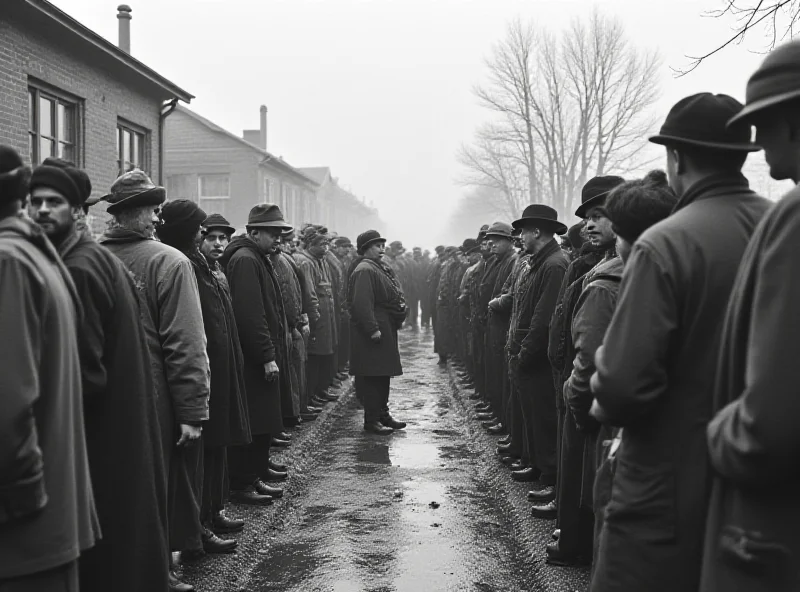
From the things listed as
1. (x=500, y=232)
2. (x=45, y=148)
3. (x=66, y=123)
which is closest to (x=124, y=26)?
(x=66, y=123)

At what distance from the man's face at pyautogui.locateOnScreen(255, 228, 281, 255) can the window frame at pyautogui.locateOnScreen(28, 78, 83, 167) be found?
205 inches

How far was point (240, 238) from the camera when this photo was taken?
7.17 m

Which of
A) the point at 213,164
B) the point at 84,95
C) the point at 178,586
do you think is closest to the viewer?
the point at 178,586

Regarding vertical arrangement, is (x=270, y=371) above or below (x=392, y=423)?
above

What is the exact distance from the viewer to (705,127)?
2.68 meters

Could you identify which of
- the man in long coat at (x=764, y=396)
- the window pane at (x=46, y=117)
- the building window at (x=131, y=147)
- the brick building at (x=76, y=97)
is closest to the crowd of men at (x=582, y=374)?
the man in long coat at (x=764, y=396)

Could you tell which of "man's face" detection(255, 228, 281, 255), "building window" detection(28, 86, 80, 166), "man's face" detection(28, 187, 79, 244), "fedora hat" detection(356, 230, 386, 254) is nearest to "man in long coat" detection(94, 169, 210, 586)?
"man's face" detection(28, 187, 79, 244)

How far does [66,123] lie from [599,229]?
10695 millimetres

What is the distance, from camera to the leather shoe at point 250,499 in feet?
21.9

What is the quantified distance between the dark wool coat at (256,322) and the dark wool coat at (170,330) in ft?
6.74

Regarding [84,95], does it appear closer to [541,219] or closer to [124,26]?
[124,26]

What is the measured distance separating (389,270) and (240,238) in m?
3.43

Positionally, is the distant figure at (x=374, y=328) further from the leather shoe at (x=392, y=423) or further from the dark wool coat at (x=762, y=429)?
the dark wool coat at (x=762, y=429)

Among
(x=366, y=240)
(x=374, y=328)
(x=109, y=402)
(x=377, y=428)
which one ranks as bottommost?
(x=377, y=428)
